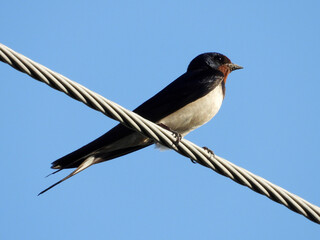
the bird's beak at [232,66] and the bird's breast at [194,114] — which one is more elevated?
the bird's beak at [232,66]

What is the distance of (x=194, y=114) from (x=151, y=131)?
6.58ft

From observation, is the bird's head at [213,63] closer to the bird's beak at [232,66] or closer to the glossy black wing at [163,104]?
the bird's beak at [232,66]

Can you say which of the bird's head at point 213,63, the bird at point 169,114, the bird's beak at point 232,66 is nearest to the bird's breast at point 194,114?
the bird at point 169,114

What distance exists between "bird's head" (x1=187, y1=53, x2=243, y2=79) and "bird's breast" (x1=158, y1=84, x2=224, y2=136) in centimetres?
102

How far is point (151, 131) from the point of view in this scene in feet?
11.4

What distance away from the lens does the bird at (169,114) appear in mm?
4879

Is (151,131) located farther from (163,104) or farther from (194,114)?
(194,114)

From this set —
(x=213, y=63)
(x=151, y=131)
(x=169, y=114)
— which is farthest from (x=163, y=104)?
(x=151, y=131)

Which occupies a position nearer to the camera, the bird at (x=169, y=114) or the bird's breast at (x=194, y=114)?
the bird at (x=169, y=114)

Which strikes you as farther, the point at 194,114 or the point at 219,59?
the point at 219,59

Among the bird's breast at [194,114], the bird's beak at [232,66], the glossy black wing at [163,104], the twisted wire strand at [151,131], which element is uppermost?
the bird's beak at [232,66]

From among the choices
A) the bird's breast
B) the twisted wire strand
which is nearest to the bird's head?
the bird's breast

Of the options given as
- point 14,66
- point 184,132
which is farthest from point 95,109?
point 184,132

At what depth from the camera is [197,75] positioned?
238 inches
